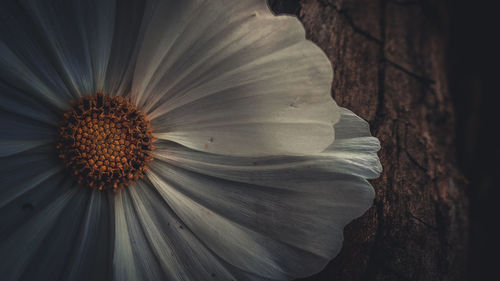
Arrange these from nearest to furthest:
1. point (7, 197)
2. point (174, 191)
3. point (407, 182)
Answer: point (7, 197)
point (174, 191)
point (407, 182)

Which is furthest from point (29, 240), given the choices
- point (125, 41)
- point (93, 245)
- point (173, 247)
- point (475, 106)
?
point (475, 106)

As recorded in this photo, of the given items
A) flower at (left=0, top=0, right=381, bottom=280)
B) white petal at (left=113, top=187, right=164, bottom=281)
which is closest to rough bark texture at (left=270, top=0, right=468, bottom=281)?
flower at (left=0, top=0, right=381, bottom=280)

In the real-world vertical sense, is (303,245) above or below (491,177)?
below

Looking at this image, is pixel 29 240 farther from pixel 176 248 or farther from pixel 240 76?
pixel 240 76

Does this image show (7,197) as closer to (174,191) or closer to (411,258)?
(174,191)

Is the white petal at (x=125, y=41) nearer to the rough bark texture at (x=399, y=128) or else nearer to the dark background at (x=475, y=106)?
the rough bark texture at (x=399, y=128)

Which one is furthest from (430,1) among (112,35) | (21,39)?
(21,39)
